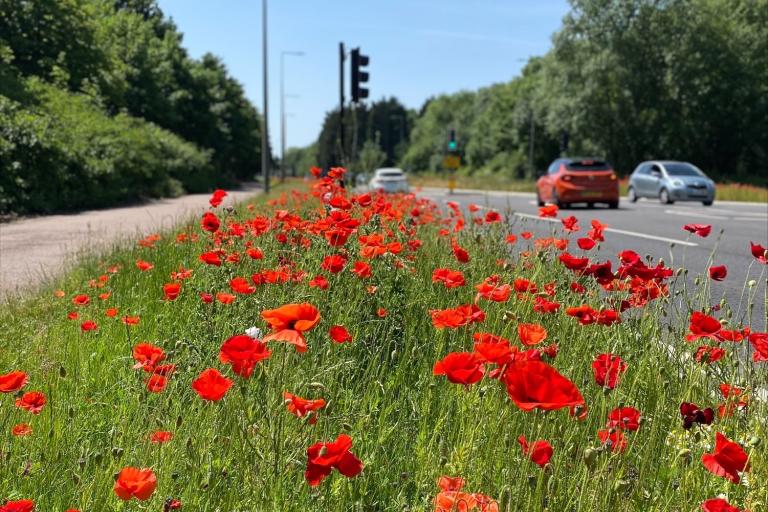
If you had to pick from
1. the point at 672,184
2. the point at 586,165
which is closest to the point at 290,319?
the point at 586,165

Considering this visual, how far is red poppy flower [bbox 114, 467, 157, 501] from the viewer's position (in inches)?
52.9

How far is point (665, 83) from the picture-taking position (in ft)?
161

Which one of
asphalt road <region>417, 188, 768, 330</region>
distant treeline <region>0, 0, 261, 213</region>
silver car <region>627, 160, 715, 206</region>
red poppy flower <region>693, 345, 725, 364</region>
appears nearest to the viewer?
red poppy flower <region>693, 345, 725, 364</region>

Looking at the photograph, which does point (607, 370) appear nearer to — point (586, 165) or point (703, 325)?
point (703, 325)

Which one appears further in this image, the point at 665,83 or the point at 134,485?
the point at 665,83

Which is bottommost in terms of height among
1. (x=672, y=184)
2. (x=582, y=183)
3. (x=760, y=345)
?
(x=672, y=184)

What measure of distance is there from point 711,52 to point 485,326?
51906mm

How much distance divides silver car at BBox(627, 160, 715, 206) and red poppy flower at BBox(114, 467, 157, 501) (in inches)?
997

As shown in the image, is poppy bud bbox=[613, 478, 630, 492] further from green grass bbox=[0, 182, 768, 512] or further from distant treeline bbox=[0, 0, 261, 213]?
distant treeline bbox=[0, 0, 261, 213]

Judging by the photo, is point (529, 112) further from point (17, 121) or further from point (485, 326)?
point (485, 326)

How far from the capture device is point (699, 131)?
51.1 meters

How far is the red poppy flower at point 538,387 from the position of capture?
1.33m

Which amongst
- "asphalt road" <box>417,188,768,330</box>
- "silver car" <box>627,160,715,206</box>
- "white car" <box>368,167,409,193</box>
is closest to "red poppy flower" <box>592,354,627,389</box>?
"asphalt road" <box>417,188,768,330</box>

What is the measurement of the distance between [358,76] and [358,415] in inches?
639
